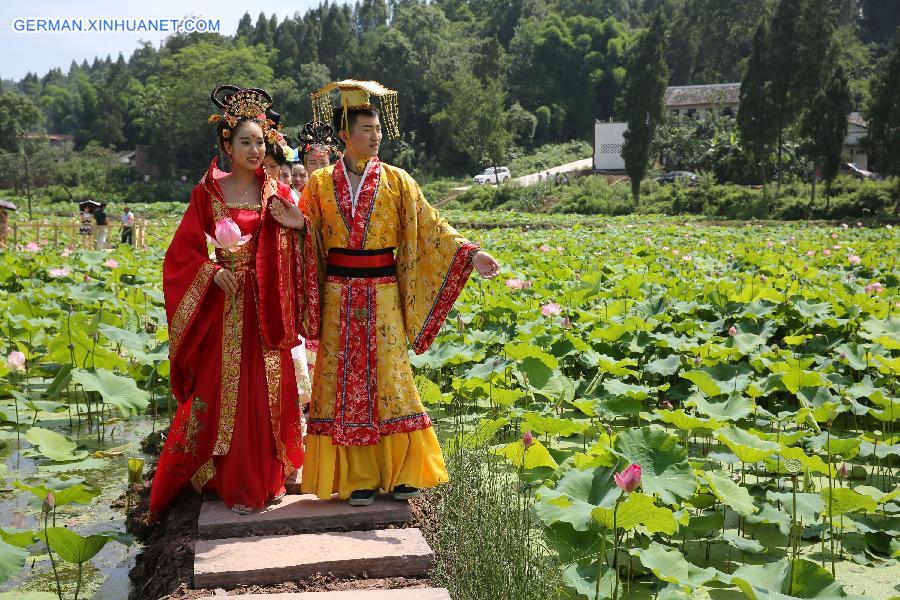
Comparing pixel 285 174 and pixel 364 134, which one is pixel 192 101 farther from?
pixel 364 134

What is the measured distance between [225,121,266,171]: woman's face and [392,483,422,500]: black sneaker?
4.37 feet

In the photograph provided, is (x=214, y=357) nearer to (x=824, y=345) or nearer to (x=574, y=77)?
(x=824, y=345)

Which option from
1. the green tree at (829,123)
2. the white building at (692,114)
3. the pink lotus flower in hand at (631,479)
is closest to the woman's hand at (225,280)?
the pink lotus flower in hand at (631,479)

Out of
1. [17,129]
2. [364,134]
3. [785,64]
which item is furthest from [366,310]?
[17,129]

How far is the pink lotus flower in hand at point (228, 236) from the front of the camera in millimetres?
3197

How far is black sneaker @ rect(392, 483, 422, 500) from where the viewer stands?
10.8ft

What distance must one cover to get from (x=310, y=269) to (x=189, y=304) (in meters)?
0.47

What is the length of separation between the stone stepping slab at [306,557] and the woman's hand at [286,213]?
110 centimetres

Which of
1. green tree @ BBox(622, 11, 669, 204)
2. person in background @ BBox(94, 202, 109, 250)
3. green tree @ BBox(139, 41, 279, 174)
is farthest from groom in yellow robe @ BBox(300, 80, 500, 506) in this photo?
green tree @ BBox(139, 41, 279, 174)

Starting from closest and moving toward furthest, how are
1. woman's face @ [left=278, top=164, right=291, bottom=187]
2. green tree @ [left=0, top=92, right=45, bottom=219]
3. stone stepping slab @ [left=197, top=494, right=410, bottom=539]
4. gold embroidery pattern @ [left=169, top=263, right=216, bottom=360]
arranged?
1. stone stepping slab @ [left=197, top=494, right=410, bottom=539]
2. gold embroidery pattern @ [left=169, top=263, right=216, bottom=360]
3. woman's face @ [left=278, top=164, right=291, bottom=187]
4. green tree @ [left=0, top=92, right=45, bottom=219]

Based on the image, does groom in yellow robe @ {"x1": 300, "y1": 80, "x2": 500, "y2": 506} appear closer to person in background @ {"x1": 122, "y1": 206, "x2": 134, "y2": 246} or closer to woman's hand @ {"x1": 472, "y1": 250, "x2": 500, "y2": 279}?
woman's hand @ {"x1": 472, "y1": 250, "x2": 500, "y2": 279}

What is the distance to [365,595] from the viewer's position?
2619mm

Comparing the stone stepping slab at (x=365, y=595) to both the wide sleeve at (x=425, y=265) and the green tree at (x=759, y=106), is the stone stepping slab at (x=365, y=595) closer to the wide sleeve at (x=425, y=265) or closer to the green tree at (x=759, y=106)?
the wide sleeve at (x=425, y=265)

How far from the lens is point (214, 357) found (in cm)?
334
